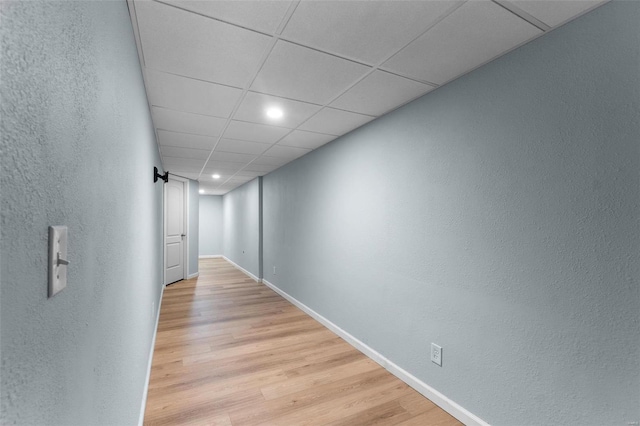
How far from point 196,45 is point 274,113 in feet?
3.20

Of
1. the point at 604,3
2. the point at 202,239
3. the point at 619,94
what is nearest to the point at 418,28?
the point at 604,3

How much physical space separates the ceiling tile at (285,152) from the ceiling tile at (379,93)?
4.67ft

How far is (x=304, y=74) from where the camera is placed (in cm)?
186

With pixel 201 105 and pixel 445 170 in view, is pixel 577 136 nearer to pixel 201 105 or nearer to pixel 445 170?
pixel 445 170

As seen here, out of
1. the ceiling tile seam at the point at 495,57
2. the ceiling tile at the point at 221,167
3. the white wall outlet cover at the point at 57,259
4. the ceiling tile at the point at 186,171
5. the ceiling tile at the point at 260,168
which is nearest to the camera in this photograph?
the white wall outlet cover at the point at 57,259

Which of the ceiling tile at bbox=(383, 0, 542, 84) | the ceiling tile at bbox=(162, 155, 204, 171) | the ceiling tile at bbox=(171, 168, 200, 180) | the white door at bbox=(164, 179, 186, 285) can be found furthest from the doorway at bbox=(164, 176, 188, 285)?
the ceiling tile at bbox=(383, 0, 542, 84)

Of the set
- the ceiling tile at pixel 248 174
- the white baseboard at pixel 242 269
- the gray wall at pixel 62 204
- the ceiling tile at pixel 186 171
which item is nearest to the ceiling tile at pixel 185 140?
the ceiling tile at pixel 186 171

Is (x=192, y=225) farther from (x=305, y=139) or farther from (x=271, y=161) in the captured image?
(x=305, y=139)

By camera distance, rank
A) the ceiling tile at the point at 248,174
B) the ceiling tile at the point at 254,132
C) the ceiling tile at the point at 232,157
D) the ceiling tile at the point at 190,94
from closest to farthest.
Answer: the ceiling tile at the point at 190,94 → the ceiling tile at the point at 254,132 → the ceiling tile at the point at 232,157 → the ceiling tile at the point at 248,174

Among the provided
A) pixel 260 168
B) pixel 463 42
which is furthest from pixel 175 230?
pixel 463 42

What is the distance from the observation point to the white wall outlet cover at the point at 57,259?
1.68 feet

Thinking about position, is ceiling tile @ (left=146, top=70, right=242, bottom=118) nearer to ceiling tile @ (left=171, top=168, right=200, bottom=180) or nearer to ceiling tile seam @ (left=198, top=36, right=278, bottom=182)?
ceiling tile seam @ (left=198, top=36, right=278, bottom=182)

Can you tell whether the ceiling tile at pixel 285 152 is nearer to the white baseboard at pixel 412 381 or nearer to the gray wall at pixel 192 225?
the white baseboard at pixel 412 381

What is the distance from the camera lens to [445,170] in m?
2.00
